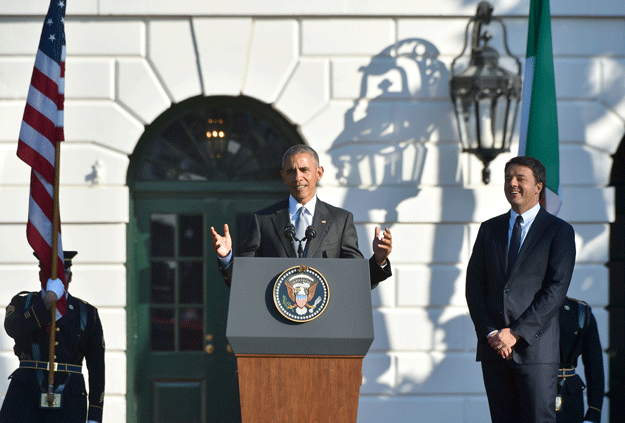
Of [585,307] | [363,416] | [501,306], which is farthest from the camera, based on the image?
[363,416]

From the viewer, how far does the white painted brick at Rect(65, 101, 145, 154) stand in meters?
6.21

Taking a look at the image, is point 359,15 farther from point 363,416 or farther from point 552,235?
point 363,416

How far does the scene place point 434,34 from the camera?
6254 millimetres

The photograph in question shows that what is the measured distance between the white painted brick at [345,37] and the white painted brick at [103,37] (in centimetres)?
156

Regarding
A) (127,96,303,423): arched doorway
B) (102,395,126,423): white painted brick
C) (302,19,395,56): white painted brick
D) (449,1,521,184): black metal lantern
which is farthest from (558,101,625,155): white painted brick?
(102,395,126,423): white painted brick

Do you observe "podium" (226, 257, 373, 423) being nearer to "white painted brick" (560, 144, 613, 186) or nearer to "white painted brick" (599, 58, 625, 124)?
"white painted brick" (560, 144, 613, 186)

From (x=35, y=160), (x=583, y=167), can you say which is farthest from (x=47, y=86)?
(x=583, y=167)

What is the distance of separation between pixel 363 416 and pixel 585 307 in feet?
8.19

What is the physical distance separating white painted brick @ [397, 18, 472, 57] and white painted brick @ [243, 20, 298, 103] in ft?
3.41

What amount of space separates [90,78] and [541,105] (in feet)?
13.2

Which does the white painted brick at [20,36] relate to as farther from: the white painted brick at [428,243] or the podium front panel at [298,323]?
the podium front panel at [298,323]

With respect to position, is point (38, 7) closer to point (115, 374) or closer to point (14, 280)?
point (14, 280)

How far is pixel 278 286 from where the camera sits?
314cm

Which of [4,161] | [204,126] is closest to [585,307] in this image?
[204,126]
